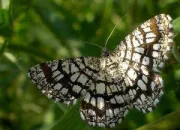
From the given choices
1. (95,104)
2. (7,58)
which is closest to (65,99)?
(95,104)

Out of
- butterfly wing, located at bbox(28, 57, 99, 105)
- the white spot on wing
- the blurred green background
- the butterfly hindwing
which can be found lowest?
the butterfly hindwing

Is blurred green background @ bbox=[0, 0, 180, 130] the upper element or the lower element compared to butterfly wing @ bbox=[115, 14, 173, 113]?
upper

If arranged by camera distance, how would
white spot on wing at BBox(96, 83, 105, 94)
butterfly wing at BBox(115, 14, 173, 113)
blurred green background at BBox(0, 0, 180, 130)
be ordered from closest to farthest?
butterfly wing at BBox(115, 14, 173, 113)
white spot on wing at BBox(96, 83, 105, 94)
blurred green background at BBox(0, 0, 180, 130)

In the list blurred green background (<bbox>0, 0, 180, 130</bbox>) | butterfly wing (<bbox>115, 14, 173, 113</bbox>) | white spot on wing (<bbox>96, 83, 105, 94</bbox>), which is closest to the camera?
butterfly wing (<bbox>115, 14, 173, 113</bbox>)

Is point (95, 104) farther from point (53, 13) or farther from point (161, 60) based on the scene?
point (53, 13)

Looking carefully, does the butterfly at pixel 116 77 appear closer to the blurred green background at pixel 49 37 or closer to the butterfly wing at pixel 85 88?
A: the butterfly wing at pixel 85 88

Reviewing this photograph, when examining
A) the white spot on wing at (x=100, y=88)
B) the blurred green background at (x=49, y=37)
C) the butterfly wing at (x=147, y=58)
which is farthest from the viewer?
the blurred green background at (x=49, y=37)

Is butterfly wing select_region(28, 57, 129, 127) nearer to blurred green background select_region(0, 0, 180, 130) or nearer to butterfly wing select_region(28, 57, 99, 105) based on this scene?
butterfly wing select_region(28, 57, 99, 105)

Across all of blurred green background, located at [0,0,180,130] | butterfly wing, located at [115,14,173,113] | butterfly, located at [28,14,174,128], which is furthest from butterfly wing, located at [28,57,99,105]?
blurred green background, located at [0,0,180,130]

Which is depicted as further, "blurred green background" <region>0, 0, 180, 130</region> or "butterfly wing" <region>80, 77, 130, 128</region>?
"blurred green background" <region>0, 0, 180, 130</region>

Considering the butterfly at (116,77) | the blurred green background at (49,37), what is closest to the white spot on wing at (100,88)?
the butterfly at (116,77)
